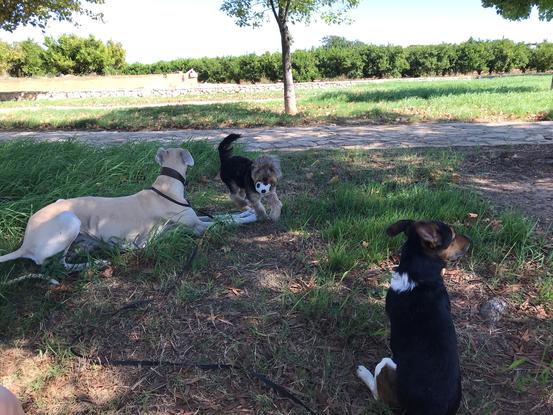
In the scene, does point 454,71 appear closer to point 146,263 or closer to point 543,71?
point 543,71

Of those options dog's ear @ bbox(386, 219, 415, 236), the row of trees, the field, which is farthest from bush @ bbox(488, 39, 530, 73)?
dog's ear @ bbox(386, 219, 415, 236)

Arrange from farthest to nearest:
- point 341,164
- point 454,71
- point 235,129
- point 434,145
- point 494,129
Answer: point 454,71 → point 235,129 → point 494,129 → point 434,145 → point 341,164

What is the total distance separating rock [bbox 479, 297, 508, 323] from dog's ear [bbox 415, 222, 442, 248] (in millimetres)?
945

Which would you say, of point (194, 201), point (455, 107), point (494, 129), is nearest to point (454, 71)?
point (455, 107)

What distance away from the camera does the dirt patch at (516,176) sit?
451cm

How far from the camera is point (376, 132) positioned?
897cm

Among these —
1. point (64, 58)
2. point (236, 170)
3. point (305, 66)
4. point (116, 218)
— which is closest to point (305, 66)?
point (305, 66)

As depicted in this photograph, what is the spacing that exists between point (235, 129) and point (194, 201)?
570 cm

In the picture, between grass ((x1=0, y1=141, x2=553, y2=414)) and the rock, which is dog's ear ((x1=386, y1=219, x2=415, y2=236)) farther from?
the rock

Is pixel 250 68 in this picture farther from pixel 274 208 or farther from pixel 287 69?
pixel 274 208

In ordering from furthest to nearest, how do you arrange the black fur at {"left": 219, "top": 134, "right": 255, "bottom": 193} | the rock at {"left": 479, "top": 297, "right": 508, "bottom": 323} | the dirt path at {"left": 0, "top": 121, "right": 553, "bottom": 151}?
the dirt path at {"left": 0, "top": 121, "right": 553, "bottom": 151} < the black fur at {"left": 219, "top": 134, "right": 255, "bottom": 193} < the rock at {"left": 479, "top": 297, "right": 508, "bottom": 323}

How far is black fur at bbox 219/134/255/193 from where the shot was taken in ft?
13.8

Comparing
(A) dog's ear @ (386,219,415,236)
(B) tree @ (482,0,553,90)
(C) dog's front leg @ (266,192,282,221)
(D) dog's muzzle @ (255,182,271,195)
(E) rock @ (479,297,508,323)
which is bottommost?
(E) rock @ (479,297,508,323)

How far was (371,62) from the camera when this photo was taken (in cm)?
3534
